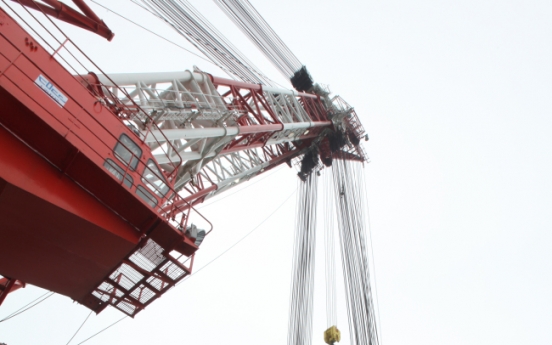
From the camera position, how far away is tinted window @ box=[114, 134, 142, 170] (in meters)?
8.49

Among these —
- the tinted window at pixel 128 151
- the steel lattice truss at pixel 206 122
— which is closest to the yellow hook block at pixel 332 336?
the steel lattice truss at pixel 206 122

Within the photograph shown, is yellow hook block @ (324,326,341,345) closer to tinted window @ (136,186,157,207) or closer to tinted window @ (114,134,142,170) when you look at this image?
tinted window @ (136,186,157,207)

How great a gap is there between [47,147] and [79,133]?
742 mm

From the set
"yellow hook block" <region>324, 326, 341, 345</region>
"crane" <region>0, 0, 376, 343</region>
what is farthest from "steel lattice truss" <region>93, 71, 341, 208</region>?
"yellow hook block" <region>324, 326, 341, 345</region>

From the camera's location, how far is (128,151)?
8805 mm

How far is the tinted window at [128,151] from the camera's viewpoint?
27.9ft

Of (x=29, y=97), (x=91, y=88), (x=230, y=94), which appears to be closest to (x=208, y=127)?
(x=230, y=94)

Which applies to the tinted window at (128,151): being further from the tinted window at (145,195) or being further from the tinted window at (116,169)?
the tinted window at (145,195)

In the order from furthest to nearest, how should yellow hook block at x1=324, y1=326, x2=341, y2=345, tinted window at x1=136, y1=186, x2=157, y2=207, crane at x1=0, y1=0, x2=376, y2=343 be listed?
yellow hook block at x1=324, y1=326, x2=341, y2=345 → tinted window at x1=136, y1=186, x2=157, y2=207 → crane at x1=0, y1=0, x2=376, y2=343

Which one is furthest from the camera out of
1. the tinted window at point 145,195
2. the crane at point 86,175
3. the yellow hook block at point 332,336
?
the yellow hook block at point 332,336

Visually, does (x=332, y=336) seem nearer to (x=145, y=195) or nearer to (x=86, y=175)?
(x=145, y=195)

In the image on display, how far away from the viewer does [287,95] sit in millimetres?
19828

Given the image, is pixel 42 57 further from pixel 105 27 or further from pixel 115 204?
pixel 115 204

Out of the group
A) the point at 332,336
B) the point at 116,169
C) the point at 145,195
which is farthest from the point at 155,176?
the point at 332,336
